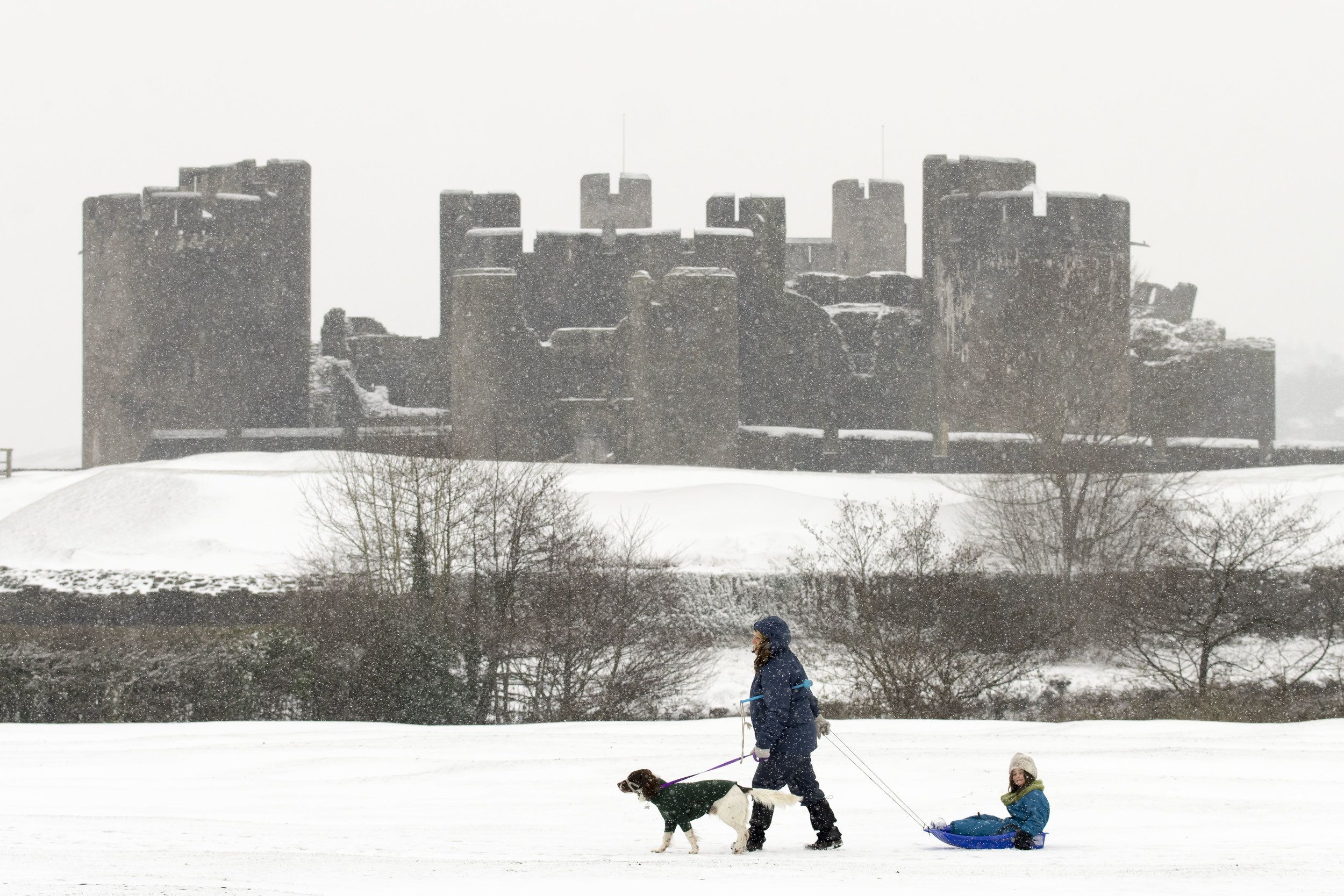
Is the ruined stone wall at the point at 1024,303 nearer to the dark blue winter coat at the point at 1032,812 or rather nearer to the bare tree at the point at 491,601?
the bare tree at the point at 491,601

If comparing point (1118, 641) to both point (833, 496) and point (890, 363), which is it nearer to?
point (833, 496)

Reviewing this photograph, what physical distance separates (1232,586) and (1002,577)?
10.7 feet

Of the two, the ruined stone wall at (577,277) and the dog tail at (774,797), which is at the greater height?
the ruined stone wall at (577,277)

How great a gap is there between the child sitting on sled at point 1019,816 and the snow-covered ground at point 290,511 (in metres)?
15.7

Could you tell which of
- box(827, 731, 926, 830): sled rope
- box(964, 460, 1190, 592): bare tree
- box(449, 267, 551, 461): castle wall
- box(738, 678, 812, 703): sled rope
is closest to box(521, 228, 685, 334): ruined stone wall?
box(449, 267, 551, 461): castle wall

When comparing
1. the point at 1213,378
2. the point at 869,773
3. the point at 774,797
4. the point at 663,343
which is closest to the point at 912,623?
the point at 869,773

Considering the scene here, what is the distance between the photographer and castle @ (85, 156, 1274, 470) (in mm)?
32469

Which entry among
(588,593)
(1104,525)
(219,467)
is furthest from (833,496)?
(219,467)

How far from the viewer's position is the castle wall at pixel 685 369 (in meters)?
32.0

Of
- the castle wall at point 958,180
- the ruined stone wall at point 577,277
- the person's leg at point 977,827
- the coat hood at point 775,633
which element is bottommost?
the person's leg at point 977,827

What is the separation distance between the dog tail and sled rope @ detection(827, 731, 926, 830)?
71cm

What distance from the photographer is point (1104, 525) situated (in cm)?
2352

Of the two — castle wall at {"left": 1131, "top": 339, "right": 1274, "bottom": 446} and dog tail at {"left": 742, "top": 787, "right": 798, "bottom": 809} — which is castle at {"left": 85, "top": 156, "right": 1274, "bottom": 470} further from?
dog tail at {"left": 742, "top": 787, "right": 798, "bottom": 809}

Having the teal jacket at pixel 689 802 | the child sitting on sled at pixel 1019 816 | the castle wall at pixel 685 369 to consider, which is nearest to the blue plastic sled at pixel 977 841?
the child sitting on sled at pixel 1019 816
